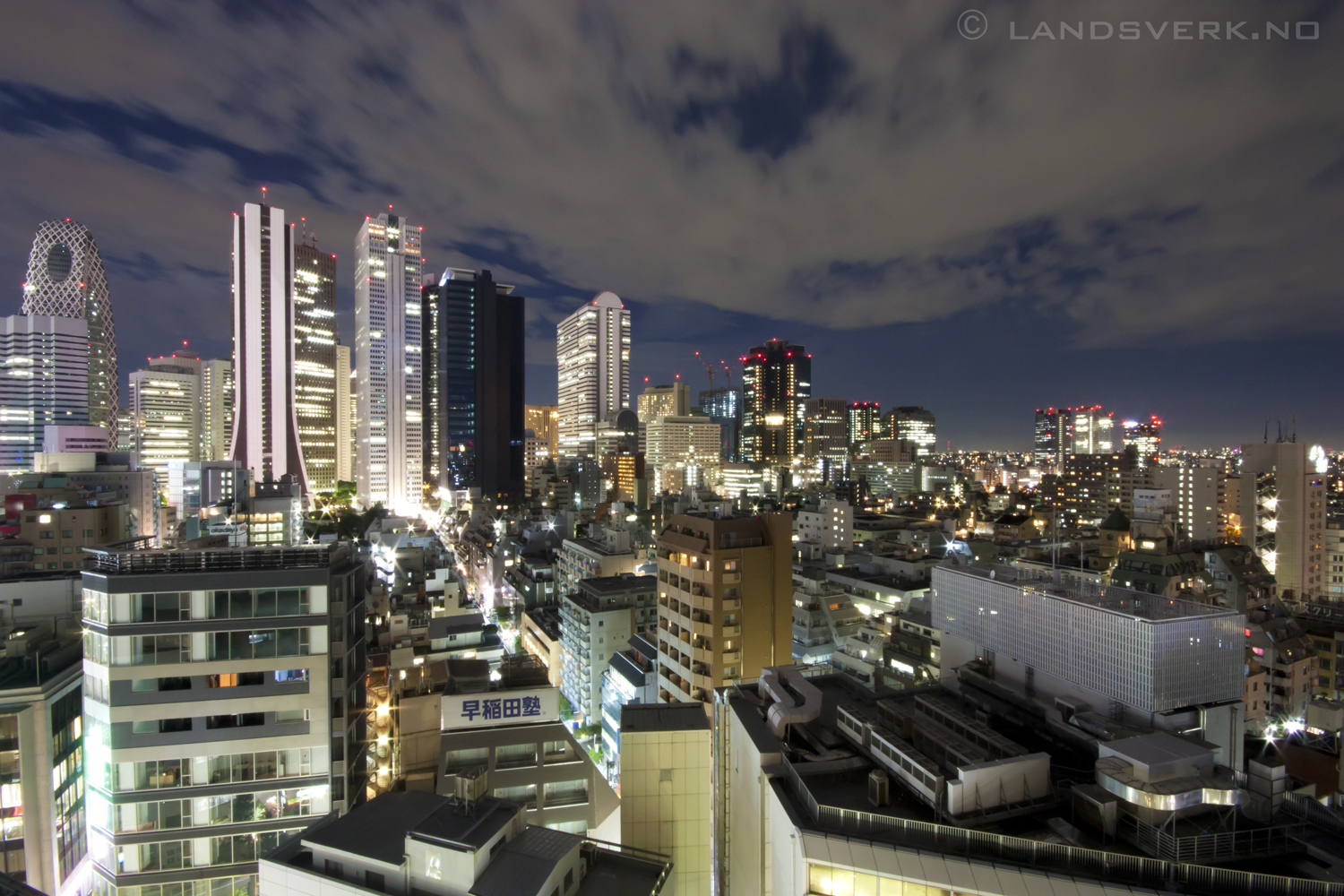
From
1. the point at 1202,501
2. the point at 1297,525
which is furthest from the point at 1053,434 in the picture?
the point at 1297,525

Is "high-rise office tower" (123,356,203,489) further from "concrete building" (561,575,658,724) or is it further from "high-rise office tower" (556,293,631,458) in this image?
"concrete building" (561,575,658,724)

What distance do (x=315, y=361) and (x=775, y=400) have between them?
125 m

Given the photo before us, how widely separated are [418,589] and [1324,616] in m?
61.4

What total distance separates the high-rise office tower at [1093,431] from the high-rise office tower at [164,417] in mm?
195384

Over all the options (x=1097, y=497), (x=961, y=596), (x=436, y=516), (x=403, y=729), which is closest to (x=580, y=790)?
(x=403, y=729)

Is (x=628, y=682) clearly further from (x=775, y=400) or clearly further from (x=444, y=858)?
(x=775, y=400)

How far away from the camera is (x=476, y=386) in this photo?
362 ft

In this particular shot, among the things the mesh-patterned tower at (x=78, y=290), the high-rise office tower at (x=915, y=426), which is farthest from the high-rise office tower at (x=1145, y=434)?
the mesh-patterned tower at (x=78, y=290)

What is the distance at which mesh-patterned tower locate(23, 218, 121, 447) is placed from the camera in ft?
273

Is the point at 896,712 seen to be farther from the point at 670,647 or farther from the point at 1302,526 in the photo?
the point at 1302,526

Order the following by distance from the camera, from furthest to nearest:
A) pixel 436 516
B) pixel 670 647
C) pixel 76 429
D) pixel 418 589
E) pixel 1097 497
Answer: pixel 436 516, pixel 1097 497, pixel 76 429, pixel 418 589, pixel 670 647

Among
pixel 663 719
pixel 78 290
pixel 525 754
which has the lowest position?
pixel 525 754

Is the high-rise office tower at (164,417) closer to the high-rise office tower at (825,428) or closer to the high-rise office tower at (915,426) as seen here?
the high-rise office tower at (825,428)

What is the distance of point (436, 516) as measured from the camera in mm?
105250
